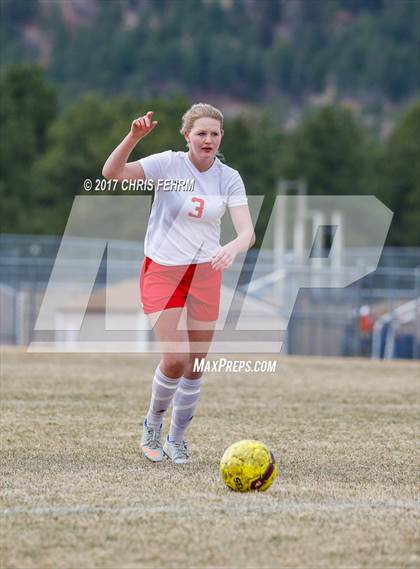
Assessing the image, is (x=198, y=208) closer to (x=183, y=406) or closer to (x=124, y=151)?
(x=124, y=151)

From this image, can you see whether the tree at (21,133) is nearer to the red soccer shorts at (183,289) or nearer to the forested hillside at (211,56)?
the red soccer shorts at (183,289)

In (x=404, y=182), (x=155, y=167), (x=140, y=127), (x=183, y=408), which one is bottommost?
(x=183, y=408)

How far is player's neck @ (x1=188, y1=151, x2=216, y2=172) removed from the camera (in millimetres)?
6926

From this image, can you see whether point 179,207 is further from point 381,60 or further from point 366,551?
point 381,60

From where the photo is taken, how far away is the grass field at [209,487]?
15.1 ft

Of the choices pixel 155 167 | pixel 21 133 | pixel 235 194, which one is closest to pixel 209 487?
pixel 235 194

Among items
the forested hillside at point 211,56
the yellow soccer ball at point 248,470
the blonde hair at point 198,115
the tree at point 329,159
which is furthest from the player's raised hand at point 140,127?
the forested hillside at point 211,56

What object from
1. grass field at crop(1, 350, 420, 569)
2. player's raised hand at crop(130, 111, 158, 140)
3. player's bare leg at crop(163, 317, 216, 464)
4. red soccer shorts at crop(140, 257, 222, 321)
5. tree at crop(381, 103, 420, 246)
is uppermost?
tree at crop(381, 103, 420, 246)

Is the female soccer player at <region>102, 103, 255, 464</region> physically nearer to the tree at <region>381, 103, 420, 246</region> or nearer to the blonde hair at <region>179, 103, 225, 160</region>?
the blonde hair at <region>179, 103, 225, 160</region>

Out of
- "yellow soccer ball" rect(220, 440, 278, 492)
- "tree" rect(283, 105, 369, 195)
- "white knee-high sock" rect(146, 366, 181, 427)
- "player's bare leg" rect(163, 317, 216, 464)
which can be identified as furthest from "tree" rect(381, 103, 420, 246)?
"yellow soccer ball" rect(220, 440, 278, 492)

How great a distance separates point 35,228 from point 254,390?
2106 inches

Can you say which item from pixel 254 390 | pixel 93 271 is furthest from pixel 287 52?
pixel 254 390

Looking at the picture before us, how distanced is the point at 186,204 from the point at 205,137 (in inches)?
16.2

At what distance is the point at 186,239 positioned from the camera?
6.98 meters
